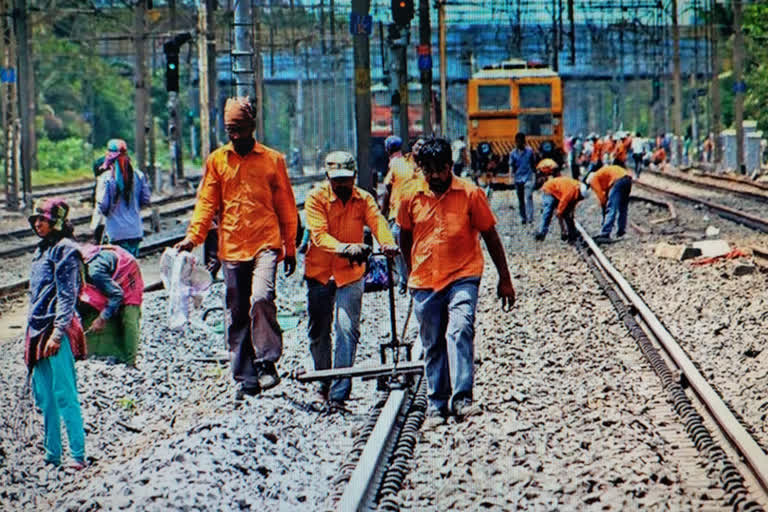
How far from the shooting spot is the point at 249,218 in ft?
31.1

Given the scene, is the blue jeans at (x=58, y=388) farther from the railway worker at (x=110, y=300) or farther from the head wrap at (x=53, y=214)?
the railway worker at (x=110, y=300)

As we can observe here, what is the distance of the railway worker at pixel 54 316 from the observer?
28.9 feet

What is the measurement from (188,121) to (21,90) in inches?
2186

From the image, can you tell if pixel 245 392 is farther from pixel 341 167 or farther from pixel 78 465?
pixel 341 167

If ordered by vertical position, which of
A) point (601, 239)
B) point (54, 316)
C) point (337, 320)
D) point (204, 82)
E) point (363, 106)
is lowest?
point (601, 239)

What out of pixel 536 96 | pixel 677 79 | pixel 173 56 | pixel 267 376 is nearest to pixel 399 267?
pixel 267 376

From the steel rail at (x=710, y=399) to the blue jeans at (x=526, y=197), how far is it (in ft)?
34.7

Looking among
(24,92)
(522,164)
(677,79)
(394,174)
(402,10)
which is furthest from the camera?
(677,79)

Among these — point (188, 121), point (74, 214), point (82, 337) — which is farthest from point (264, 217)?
point (188, 121)

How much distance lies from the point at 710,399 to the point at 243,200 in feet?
10.5

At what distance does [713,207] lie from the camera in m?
29.6

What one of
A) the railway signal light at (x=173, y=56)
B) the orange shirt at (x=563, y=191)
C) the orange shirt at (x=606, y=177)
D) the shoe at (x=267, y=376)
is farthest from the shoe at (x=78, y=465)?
the railway signal light at (x=173, y=56)

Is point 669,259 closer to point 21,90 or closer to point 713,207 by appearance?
point 713,207

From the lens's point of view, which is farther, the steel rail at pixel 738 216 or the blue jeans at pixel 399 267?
the steel rail at pixel 738 216
